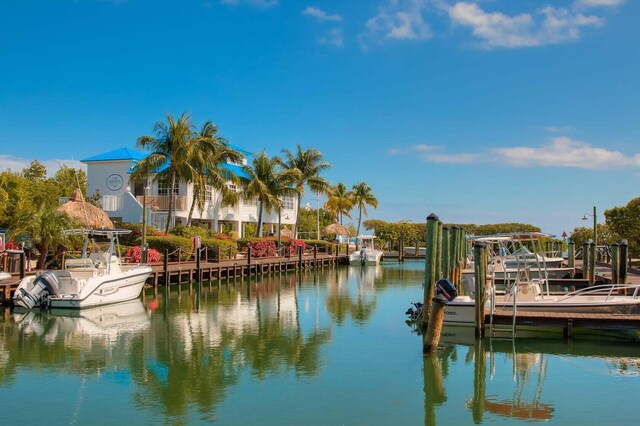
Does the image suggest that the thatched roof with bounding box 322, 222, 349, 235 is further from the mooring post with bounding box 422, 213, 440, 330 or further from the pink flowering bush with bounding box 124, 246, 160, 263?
the mooring post with bounding box 422, 213, 440, 330

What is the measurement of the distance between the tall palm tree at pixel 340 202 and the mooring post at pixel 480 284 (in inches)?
2352

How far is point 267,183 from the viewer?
176ft

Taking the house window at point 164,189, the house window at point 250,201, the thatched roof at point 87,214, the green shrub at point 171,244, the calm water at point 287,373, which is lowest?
the calm water at point 287,373

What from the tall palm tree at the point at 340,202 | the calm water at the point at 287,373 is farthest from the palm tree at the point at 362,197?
the calm water at the point at 287,373

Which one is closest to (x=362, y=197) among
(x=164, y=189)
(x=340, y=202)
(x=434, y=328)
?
(x=340, y=202)

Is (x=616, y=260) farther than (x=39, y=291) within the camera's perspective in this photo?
Yes

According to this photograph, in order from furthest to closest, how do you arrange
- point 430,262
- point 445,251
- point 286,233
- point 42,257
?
point 286,233 < point 42,257 < point 445,251 < point 430,262

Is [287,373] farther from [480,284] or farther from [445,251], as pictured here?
[445,251]

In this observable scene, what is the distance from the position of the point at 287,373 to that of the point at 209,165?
32.1m

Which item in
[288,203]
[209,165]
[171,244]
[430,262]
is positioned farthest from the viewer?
[288,203]

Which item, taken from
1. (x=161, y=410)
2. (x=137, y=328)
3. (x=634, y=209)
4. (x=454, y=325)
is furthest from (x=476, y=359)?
(x=634, y=209)

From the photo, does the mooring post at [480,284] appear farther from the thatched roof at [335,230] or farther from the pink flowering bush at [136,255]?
the thatched roof at [335,230]

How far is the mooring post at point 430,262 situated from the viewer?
1930cm

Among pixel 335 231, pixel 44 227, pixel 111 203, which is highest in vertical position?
pixel 111 203
